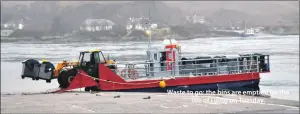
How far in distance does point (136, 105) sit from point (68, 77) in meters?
5.33

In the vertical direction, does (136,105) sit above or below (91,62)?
below

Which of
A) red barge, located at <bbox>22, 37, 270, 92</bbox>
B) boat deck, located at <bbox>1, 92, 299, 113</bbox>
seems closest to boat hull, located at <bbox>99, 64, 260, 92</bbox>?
red barge, located at <bbox>22, 37, 270, 92</bbox>

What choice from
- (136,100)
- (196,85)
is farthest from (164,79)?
(136,100)

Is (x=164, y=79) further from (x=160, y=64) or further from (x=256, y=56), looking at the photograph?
(x=256, y=56)

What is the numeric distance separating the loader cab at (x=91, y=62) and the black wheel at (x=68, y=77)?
1.25ft

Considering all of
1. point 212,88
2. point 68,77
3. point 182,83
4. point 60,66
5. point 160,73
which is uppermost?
point 60,66

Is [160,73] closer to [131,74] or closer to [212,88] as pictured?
[131,74]

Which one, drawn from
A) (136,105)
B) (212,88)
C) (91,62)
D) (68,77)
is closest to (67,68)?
(68,77)

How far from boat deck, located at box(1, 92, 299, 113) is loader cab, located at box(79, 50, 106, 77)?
285 centimetres

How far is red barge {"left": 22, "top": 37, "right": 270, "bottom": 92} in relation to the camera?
18078 millimetres

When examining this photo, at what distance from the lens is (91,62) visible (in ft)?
60.7

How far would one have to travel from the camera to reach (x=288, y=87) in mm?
25281

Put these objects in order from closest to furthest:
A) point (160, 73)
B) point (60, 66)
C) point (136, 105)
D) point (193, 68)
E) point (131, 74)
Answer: point (136, 105)
point (131, 74)
point (160, 73)
point (193, 68)
point (60, 66)

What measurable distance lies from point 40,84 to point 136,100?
50.7 ft
